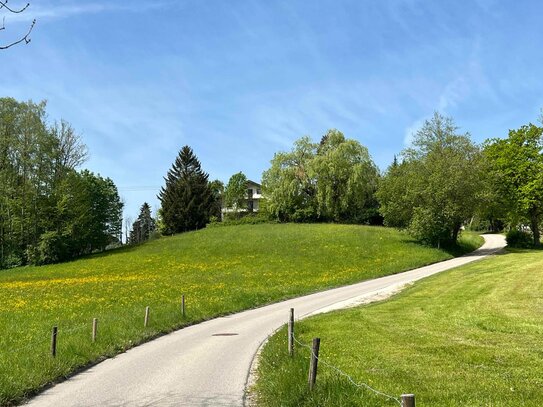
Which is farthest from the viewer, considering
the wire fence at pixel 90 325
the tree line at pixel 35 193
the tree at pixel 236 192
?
the tree at pixel 236 192

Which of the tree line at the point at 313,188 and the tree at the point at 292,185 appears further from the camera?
the tree at the point at 292,185

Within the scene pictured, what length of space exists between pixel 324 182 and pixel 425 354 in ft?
223

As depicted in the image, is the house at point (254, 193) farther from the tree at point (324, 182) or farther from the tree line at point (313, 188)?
the tree at point (324, 182)

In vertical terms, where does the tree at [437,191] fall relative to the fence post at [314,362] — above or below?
above

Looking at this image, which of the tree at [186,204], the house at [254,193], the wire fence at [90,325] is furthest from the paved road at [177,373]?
the house at [254,193]

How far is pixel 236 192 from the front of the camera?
107 m

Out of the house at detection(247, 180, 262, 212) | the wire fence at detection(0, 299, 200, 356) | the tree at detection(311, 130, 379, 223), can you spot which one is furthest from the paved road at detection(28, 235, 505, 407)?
the house at detection(247, 180, 262, 212)

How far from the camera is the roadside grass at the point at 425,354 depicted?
805cm

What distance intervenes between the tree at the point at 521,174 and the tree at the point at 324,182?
2126cm

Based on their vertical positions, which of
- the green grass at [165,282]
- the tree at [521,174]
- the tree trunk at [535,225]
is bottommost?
the green grass at [165,282]

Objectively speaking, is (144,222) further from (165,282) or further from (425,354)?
(425,354)

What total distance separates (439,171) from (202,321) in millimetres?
37337

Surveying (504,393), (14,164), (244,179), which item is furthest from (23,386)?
(244,179)

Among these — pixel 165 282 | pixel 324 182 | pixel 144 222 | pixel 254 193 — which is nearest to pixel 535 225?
pixel 324 182
